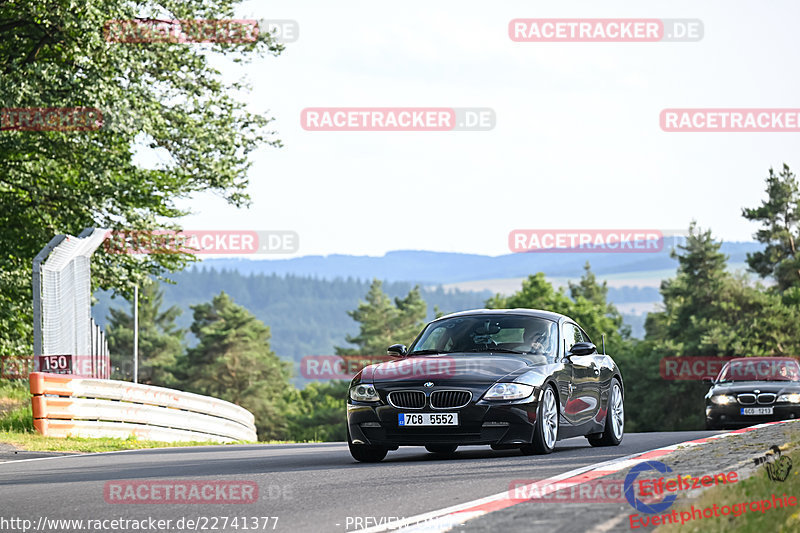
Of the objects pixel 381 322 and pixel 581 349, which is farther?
pixel 381 322

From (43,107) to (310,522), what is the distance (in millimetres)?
18128

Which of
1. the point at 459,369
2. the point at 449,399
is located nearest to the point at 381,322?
the point at 459,369

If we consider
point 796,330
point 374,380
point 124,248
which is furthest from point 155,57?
point 796,330

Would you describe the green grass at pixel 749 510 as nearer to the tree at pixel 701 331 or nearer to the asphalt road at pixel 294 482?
the asphalt road at pixel 294 482

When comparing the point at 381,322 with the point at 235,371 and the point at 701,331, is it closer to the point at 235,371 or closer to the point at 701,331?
the point at 235,371

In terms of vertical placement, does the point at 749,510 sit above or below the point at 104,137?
below

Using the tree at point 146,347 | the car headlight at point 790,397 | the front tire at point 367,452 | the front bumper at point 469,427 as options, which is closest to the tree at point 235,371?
the tree at point 146,347

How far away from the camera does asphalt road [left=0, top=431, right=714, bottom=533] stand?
7.81 metres

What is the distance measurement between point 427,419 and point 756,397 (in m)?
11.4

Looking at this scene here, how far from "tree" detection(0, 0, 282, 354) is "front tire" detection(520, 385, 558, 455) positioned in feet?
47.0

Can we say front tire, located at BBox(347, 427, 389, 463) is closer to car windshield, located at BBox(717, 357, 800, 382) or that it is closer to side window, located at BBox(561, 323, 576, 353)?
side window, located at BBox(561, 323, 576, 353)

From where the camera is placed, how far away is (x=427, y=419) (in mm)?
11281

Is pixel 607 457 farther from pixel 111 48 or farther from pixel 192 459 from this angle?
pixel 111 48

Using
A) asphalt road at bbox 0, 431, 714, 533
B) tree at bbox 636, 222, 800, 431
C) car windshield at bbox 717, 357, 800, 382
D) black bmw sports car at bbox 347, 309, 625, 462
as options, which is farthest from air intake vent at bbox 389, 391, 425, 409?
tree at bbox 636, 222, 800, 431
